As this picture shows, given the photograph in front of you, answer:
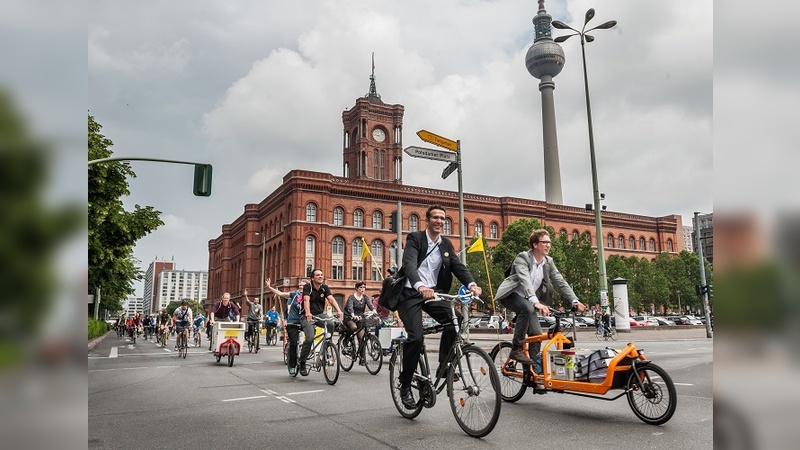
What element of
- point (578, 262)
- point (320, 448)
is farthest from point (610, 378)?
point (578, 262)

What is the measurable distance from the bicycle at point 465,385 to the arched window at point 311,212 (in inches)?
2090

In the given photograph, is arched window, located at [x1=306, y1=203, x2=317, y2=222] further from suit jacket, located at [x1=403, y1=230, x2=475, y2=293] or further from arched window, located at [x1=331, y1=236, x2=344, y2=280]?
suit jacket, located at [x1=403, y1=230, x2=475, y2=293]

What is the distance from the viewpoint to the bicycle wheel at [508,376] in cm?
552

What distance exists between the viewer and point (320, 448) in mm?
3688

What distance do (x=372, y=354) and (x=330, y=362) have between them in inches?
72.2

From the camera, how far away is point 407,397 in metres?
4.73

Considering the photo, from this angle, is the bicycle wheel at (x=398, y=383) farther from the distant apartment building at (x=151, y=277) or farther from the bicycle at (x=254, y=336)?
the bicycle at (x=254, y=336)

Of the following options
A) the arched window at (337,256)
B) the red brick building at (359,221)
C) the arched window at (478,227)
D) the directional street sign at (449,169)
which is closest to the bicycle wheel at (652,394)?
the directional street sign at (449,169)

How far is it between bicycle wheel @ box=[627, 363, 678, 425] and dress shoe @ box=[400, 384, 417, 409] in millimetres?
1776

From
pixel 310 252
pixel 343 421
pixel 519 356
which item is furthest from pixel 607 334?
pixel 310 252

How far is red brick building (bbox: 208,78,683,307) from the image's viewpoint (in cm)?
5722
